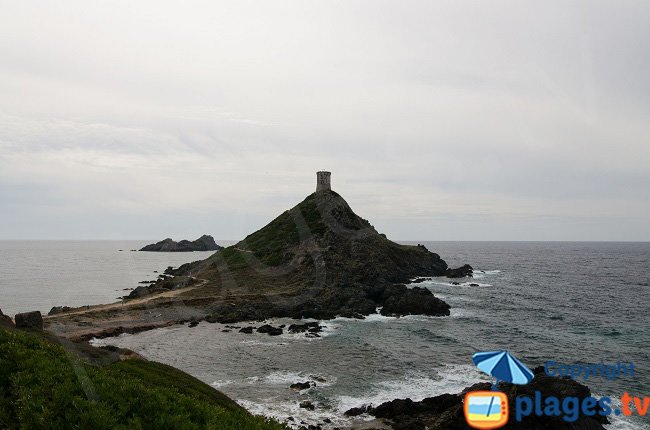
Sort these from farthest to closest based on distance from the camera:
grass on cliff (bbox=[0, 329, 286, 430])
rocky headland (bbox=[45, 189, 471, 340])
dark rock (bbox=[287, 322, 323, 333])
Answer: rocky headland (bbox=[45, 189, 471, 340])
dark rock (bbox=[287, 322, 323, 333])
grass on cliff (bbox=[0, 329, 286, 430])

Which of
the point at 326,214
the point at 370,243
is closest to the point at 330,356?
the point at 370,243

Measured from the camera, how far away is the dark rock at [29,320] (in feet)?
135

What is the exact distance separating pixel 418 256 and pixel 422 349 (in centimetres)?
10325

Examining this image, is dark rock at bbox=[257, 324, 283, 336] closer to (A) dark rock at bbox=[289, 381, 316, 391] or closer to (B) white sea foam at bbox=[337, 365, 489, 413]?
(A) dark rock at bbox=[289, 381, 316, 391]

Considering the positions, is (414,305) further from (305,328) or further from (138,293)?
(138,293)

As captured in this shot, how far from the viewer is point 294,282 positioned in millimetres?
106812

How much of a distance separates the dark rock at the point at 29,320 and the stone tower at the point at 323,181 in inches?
5295

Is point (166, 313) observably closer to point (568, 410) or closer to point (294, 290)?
point (294, 290)

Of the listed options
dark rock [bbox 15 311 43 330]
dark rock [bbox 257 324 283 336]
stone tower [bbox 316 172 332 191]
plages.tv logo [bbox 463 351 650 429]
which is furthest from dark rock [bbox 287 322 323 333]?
stone tower [bbox 316 172 332 191]

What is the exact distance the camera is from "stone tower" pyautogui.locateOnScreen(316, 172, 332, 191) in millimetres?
173125

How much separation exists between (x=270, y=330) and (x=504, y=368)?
58479 mm

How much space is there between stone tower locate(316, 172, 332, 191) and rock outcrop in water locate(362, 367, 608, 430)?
5470 inches

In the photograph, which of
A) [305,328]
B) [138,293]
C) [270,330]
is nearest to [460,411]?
[305,328]

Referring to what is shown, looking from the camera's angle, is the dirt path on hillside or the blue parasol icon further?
the dirt path on hillside
